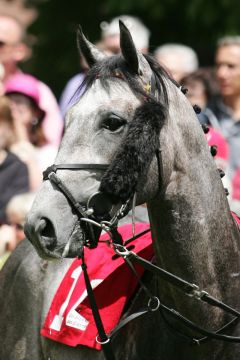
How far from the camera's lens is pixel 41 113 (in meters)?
9.47

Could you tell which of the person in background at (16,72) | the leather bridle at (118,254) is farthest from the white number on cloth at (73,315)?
the person in background at (16,72)

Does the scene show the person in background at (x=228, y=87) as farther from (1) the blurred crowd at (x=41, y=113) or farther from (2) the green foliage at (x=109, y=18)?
(2) the green foliage at (x=109, y=18)

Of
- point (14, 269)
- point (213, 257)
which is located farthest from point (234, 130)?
point (213, 257)

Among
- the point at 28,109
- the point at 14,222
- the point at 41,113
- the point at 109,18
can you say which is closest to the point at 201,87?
the point at 41,113

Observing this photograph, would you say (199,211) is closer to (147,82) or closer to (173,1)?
(147,82)

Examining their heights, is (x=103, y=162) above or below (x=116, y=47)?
below

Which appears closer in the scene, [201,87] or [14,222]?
[14,222]

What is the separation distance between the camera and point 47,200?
458cm

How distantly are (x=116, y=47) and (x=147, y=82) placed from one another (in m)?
5.19

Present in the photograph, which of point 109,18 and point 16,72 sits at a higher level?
point 109,18

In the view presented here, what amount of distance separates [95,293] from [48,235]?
1.03m

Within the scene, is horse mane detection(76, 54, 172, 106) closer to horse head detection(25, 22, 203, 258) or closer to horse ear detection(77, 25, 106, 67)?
horse head detection(25, 22, 203, 258)

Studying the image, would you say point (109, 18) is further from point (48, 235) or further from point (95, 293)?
point (48, 235)

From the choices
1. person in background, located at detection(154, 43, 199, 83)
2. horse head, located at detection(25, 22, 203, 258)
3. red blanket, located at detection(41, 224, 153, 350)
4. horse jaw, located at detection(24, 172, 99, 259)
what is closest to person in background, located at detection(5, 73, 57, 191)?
person in background, located at detection(154, 43, 199, 83)
